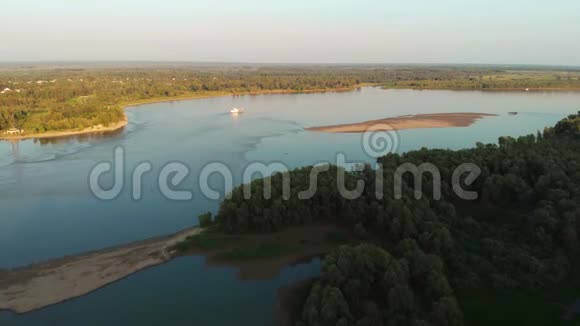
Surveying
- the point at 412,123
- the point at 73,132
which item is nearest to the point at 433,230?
the point at 412,123

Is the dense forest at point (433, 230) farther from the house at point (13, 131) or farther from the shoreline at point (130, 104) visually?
the house at point (13, 131)

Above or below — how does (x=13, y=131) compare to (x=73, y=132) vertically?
above

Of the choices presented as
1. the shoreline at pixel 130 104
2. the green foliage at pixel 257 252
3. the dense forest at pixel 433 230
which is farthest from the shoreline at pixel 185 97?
the green foliage at pixel 257 252

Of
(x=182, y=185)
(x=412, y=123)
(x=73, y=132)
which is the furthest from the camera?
(x=412, y=123)

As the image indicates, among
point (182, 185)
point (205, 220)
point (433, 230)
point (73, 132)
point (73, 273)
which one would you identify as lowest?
point (73, 273)

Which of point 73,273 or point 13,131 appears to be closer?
point 73,273

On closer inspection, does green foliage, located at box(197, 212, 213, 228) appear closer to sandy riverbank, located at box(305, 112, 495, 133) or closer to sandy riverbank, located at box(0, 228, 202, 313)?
sandy riverbank, located at box(0, 228, 202, 313)

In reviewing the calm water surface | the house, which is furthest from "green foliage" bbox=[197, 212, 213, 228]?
the house

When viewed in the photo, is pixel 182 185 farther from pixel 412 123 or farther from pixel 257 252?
pixel 412 123
